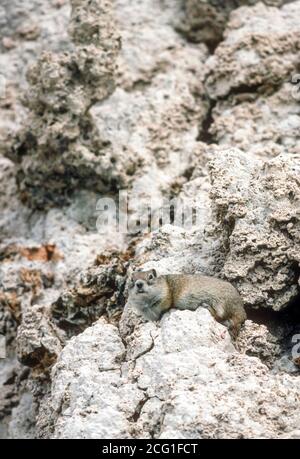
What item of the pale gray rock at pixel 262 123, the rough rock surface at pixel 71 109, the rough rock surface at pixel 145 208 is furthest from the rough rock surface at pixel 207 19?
the rough rock surface at pixel 71 109

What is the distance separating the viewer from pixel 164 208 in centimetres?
807

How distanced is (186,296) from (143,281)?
1.29 feet

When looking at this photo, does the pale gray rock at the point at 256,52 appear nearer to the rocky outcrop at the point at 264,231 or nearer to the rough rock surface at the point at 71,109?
the rough rock surface at the point at 71,109

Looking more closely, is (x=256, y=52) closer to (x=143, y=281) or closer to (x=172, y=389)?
(x=143, y=281)

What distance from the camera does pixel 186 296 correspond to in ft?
20.0

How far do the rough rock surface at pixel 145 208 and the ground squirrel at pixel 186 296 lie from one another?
12cm

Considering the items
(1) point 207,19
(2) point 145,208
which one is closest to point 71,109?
(2) point 145,208

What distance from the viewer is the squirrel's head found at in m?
6.29

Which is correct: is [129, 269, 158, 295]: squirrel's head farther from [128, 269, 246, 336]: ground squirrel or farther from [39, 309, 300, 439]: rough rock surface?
[39, 309, 300, 439]: rough rock surface

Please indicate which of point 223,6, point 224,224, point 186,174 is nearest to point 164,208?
point 186,174

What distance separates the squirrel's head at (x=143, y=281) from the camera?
6.29m

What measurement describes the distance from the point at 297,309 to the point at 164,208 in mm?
2098

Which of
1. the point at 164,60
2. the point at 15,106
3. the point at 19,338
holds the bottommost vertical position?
the point at 19,338

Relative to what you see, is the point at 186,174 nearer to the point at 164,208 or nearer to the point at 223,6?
the point at 164,208
